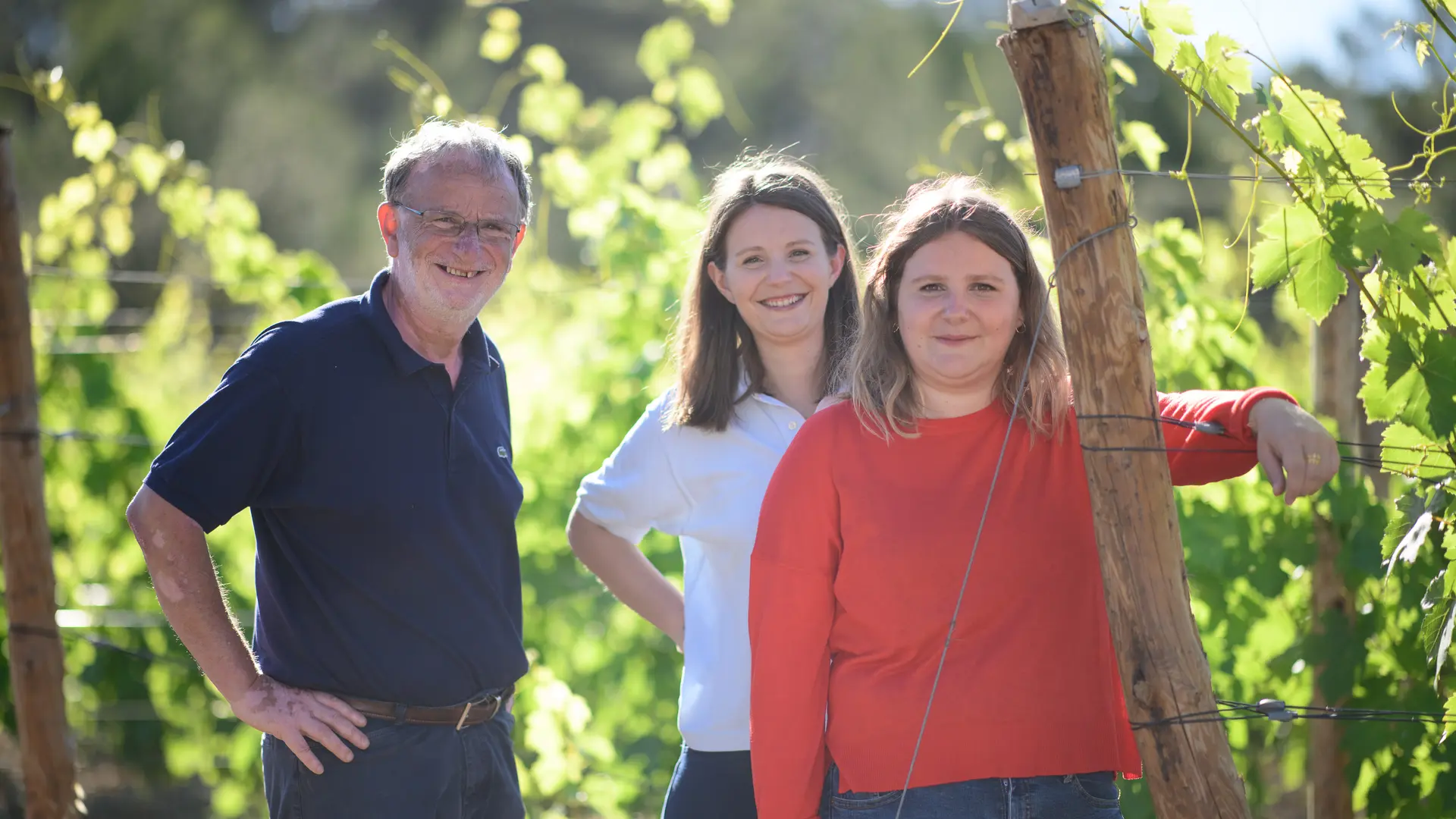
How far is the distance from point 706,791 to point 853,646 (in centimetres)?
48

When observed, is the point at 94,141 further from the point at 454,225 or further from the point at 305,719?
the point at 305,719

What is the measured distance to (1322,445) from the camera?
142cm

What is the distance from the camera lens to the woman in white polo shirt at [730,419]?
1.99 meters

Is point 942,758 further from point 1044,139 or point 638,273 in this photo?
point 638,273

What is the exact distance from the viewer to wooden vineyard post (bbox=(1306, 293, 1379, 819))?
2.66 m

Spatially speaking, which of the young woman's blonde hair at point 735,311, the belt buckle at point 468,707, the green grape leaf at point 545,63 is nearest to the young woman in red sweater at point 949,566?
the young woman's blonde hair at point 735,311

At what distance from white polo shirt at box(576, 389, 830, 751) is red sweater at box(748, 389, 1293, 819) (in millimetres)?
324

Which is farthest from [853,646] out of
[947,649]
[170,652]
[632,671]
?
[170,652]

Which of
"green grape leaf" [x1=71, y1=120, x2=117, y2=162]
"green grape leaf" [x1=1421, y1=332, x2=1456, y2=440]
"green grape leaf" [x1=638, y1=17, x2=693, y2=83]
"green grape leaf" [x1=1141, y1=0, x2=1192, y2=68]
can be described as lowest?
"green grape leaf" [x1=1421, y1=332, x2=1456, y2=440]

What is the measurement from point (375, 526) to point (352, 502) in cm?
5

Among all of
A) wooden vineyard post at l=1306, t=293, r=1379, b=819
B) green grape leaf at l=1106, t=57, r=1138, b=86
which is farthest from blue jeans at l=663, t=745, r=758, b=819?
green grape leaf at l=1106, t=57, r=1138, b=86

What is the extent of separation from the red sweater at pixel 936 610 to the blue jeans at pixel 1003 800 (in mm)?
19

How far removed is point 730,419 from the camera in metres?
2.09

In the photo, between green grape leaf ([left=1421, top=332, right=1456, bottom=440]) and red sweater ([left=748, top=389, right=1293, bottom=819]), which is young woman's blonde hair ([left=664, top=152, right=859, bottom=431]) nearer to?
red sweater ([left=748, top=389, right=1293, bottom=819])
